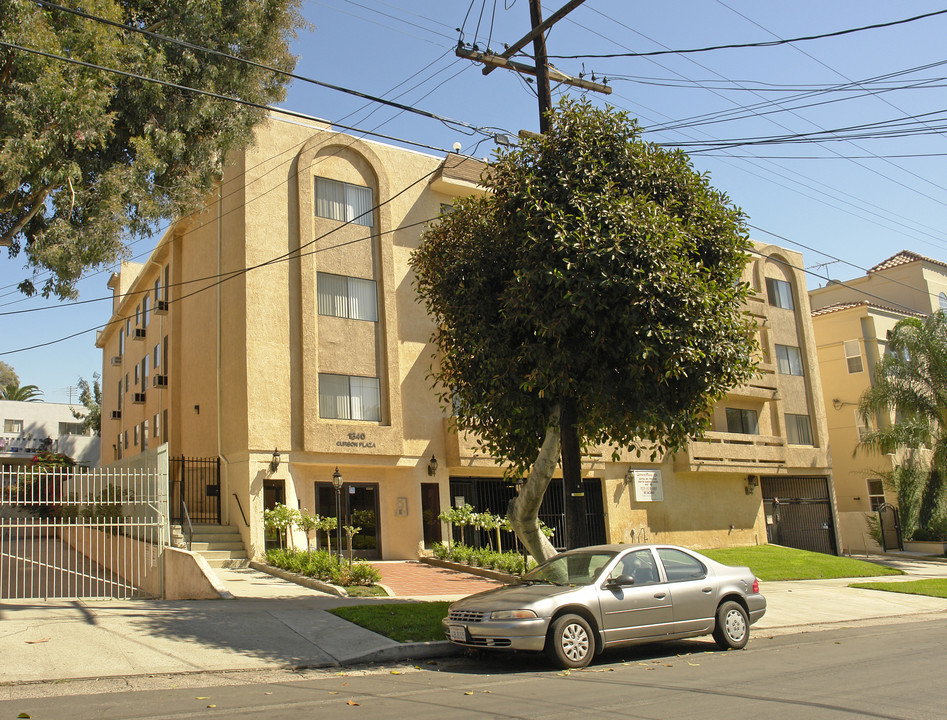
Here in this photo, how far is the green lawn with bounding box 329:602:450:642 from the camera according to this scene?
10.3 m

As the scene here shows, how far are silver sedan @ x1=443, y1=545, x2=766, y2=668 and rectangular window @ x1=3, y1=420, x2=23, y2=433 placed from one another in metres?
48.7

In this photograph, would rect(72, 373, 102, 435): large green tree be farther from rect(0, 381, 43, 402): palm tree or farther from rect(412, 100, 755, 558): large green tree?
rect(412, 100, 755, 558): large green tree

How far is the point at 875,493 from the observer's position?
1345 inches

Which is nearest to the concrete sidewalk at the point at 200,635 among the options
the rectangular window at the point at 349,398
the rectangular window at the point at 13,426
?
the rectangular window at the point at 349,398

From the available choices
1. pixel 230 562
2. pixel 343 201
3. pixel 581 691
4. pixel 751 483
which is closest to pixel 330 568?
pixel 230 562

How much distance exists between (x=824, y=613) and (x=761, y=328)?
1796 cm

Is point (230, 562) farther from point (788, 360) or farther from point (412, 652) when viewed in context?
point (788, 360)

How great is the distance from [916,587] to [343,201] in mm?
17863

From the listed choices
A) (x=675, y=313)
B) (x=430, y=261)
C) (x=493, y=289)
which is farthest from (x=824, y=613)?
(x=430, y=261)

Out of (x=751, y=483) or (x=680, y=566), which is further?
(x=751, y=483)

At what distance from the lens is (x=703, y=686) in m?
7.60

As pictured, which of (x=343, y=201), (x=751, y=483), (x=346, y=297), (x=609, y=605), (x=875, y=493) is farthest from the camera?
(x=875, y=493)

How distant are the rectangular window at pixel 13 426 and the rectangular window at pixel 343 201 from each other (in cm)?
3729

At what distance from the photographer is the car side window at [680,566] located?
33.0 ft
